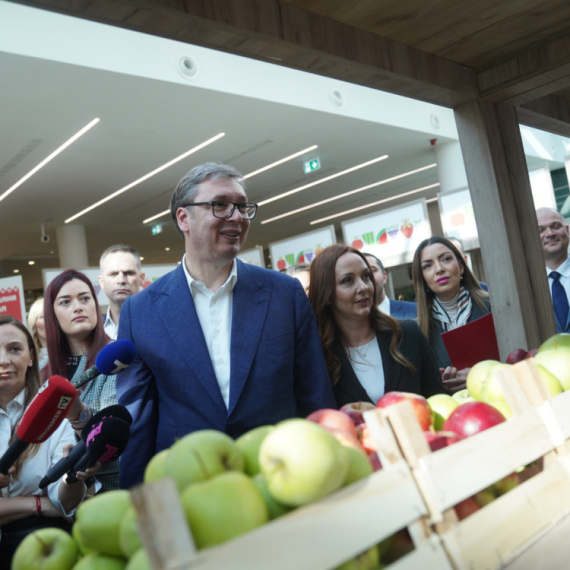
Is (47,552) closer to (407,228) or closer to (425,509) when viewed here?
(425,509)

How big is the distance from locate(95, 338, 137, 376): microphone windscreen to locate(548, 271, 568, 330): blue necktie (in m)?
2.50

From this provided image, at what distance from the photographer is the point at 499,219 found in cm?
216

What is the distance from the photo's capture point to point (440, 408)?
138cm

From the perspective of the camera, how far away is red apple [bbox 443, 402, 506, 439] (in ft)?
3.61

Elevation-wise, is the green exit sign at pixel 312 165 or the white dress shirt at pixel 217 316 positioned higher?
the green exit sign at pixel 312 165

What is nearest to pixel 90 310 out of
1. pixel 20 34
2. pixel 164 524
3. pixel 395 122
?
pixel 164 524

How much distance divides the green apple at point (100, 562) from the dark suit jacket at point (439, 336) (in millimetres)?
2648

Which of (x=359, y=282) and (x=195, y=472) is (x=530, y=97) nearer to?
(x=359, y=282)

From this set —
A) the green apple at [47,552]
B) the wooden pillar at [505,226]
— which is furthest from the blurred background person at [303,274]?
the green apple at [47,552]

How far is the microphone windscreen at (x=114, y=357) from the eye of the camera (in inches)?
62.6

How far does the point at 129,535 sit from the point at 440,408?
812 millimetres

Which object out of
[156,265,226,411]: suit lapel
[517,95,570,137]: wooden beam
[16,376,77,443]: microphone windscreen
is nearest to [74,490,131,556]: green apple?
[16,376,77,443]: microphone windscreen

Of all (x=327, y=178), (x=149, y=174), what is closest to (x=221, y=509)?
(x=149, y=174)

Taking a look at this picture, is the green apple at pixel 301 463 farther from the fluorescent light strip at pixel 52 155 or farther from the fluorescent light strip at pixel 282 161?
the fluorescent light strip at pixel 282 161
